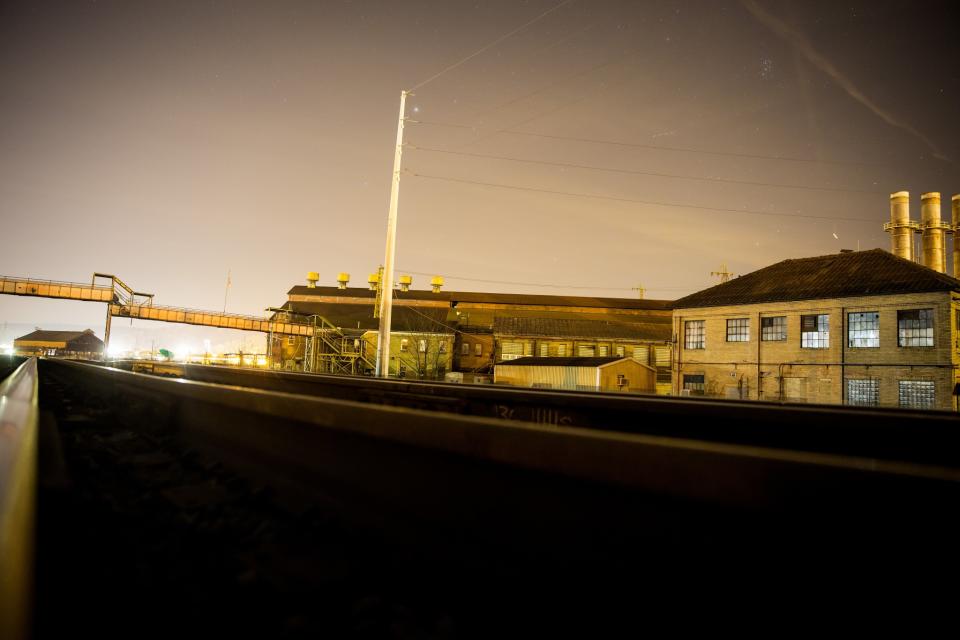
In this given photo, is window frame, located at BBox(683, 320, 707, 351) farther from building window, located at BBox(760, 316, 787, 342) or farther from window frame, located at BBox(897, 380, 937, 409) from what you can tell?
window frame, located at BBox(897, 380, 937, 409)

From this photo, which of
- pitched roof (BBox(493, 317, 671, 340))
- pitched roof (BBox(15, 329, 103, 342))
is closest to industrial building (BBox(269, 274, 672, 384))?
pitched roof (BBox(493, 317, 671, 340))

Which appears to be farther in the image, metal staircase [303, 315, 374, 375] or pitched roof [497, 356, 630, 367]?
metal staircase [303, 315, 374, 375]

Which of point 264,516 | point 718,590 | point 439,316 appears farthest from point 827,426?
point 439,316

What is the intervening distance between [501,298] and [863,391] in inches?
1713

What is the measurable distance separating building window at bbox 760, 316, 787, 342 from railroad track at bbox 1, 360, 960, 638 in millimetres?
33203

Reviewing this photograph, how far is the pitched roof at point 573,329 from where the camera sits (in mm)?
53469

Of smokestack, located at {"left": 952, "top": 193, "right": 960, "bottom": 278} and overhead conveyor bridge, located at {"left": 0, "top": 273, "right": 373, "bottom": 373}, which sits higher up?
smokestack, located at {"left": 952, "top": 193, "right": 960, "bottom": 278}

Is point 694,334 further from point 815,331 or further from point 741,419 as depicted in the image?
point 741,419

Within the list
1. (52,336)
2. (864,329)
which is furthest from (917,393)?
(52,336)

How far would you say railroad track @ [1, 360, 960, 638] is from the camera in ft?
3.56

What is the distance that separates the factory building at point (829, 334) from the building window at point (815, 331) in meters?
0.05

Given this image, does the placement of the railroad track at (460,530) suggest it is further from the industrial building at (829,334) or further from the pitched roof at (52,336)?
the pitched roof at (52,336)

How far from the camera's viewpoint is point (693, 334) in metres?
34.1

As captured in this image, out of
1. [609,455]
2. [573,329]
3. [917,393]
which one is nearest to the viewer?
[609,455]
